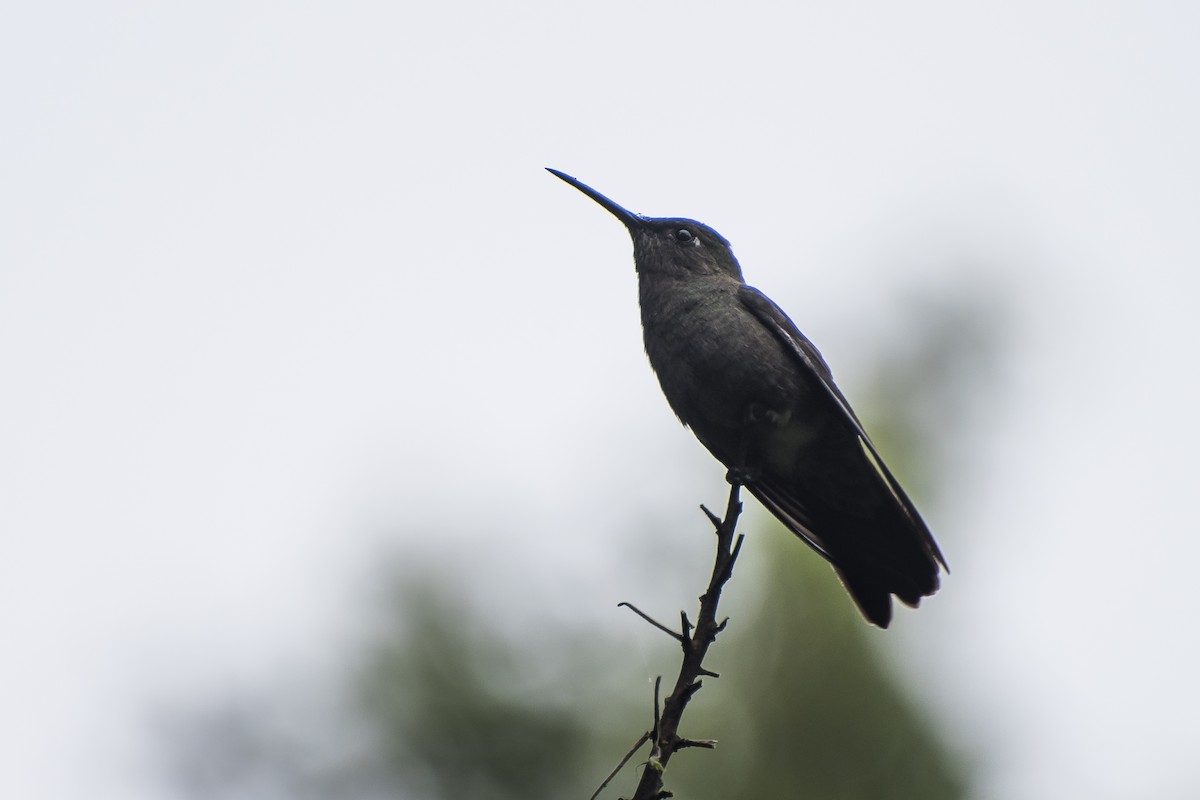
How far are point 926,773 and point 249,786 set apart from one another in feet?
13.9

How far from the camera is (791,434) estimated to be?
4.68 m

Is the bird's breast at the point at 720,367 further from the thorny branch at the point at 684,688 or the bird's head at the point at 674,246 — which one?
the thorny branch at the point at 684,688

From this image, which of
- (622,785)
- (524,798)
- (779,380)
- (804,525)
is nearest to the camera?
(779,380)

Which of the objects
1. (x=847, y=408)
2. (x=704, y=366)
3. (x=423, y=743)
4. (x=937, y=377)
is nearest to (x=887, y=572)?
(x=847, y=408)

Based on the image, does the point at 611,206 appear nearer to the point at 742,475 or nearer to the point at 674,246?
the point at 674,246

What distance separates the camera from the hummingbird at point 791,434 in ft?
14.9

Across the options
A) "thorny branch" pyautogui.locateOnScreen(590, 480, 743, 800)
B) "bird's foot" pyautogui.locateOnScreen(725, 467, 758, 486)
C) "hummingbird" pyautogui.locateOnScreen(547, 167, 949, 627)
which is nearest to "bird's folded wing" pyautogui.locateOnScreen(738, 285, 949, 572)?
"hummingbird" pyautogui.locateOnScreen(547, 167, 949, 627)

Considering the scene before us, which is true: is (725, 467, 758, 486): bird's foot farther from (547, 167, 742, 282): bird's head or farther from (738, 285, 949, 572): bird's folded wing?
(547, 167, 742, 282): bird's head

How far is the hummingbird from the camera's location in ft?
14.9

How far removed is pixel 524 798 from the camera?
650 cm

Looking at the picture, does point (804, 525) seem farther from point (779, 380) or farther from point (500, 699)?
point (500, 699)

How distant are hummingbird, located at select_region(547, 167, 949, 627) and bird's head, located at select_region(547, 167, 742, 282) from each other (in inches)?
23.3

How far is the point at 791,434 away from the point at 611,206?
221cm

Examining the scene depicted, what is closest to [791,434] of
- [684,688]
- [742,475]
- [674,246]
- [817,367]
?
[817,367]
